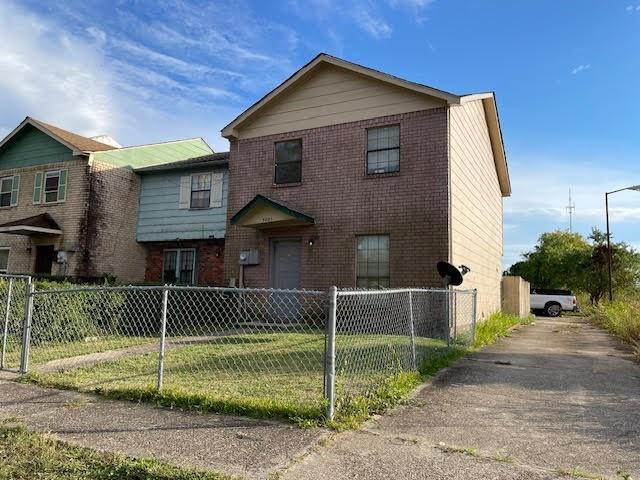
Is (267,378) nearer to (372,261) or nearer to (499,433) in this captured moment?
(499,433)

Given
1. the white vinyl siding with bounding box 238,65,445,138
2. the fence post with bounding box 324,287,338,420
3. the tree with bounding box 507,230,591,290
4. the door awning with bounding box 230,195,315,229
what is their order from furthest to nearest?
the tree with bounding box 507,230,591,290, the door awning with bounding box 230,195,315,229, the white vinyl siding with bounding box 238,65,445,138, the fence post with bounding box 324,287,338,420

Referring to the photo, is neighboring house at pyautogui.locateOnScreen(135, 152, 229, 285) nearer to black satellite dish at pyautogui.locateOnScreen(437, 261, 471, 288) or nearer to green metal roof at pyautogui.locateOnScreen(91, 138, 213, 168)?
green metal roof at pyautogui.locateOnScreen(91, 138, 213, 168)

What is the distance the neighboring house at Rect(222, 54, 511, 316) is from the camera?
12.0 m

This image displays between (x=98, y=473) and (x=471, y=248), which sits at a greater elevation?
(x=471, y=248)

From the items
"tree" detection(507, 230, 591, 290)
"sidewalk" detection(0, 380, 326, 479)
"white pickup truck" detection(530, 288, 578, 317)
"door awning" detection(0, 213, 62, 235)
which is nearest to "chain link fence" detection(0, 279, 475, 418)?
"sidewalk" detection(0, 380, 326, 479)

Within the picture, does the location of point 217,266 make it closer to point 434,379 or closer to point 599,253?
point 434,379

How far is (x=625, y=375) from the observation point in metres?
7.59

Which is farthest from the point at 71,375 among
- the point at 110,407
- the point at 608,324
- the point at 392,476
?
the point at 608,324

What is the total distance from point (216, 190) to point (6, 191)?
9466mm

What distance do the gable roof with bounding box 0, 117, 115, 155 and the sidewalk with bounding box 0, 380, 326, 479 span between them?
14.0 m

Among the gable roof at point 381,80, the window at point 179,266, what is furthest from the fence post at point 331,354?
the window at point 179,266

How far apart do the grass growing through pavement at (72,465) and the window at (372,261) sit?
368 inches

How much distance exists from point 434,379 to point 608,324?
12.7 meters

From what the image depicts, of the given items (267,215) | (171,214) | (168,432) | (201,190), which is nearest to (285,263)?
(267,215)
